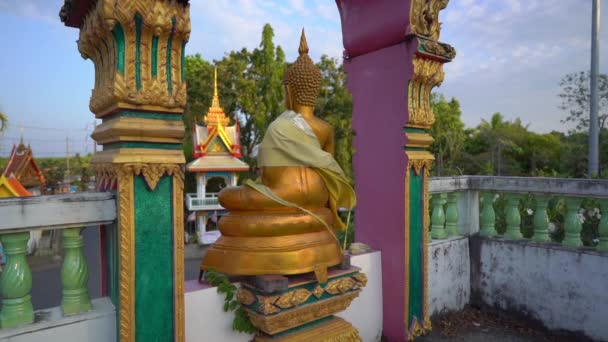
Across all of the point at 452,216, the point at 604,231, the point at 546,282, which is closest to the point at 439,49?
the point at 452,216

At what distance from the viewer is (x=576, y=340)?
3.97 metres

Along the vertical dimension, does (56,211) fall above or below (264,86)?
below

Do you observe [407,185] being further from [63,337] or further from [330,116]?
[330,116]

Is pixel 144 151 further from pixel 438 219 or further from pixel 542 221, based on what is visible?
pixel 542 221

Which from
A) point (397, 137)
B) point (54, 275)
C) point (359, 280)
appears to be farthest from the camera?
point (54, 275)

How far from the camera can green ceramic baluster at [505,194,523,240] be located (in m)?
4.49

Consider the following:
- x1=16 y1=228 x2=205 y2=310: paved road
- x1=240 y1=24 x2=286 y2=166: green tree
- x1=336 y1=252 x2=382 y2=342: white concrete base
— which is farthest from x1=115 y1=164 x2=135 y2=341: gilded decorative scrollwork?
x1=240 y1=24 x2=286 y2=166: green tree

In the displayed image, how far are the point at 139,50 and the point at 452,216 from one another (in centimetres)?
389

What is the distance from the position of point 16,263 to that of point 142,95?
3.71ft

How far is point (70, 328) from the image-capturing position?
7.28 feet

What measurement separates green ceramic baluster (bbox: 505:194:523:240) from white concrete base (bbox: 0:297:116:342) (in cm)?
416

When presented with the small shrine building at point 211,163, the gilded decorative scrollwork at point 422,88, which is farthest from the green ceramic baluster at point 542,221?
Answer: the small shrine building at point 211,163

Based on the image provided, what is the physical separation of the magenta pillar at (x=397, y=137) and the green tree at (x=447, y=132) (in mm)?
25562

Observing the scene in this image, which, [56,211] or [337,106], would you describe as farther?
[337,106]
